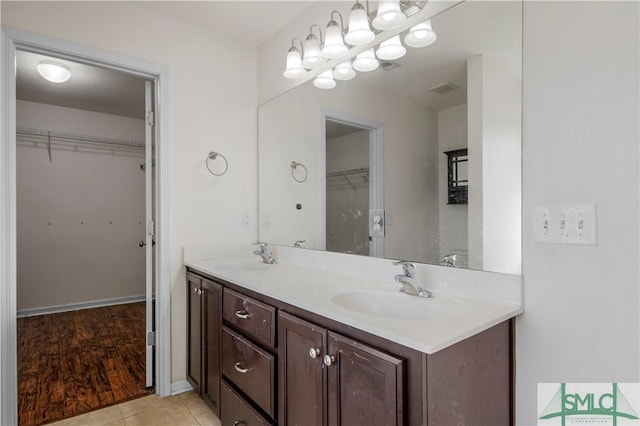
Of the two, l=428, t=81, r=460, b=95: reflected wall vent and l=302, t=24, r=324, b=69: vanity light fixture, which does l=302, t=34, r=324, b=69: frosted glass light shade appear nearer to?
l=302, t=24, r=324, b=69: vanity light fixture

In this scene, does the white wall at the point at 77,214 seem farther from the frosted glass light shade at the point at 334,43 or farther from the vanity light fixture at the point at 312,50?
the frosted glass light shade at the point at 334,43

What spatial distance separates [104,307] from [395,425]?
4315 millimetres

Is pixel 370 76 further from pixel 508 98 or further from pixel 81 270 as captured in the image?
pixel 81 270

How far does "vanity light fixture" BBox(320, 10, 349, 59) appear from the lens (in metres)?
→ 1.74

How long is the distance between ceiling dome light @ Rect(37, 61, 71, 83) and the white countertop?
199 centimetres

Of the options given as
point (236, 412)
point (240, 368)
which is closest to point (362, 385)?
point (240, 368)

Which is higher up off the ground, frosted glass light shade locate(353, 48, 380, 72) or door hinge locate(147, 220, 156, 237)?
frosted glass light shade locate(353, 48, 380, 72)

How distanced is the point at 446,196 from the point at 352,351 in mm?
754

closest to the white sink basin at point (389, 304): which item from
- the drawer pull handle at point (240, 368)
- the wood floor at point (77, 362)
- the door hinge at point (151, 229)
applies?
the drawer pull handle at point (240, 368)

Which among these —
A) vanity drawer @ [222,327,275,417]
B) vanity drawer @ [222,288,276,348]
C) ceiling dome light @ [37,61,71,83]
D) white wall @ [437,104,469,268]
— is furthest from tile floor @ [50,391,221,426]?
ceiling dome light @ [37,61,71,83]

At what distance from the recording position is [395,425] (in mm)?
908

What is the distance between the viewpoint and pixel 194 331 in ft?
6.84

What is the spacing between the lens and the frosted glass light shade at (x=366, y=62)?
1.70 meters

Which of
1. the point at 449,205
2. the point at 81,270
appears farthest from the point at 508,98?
the point at 81,270
